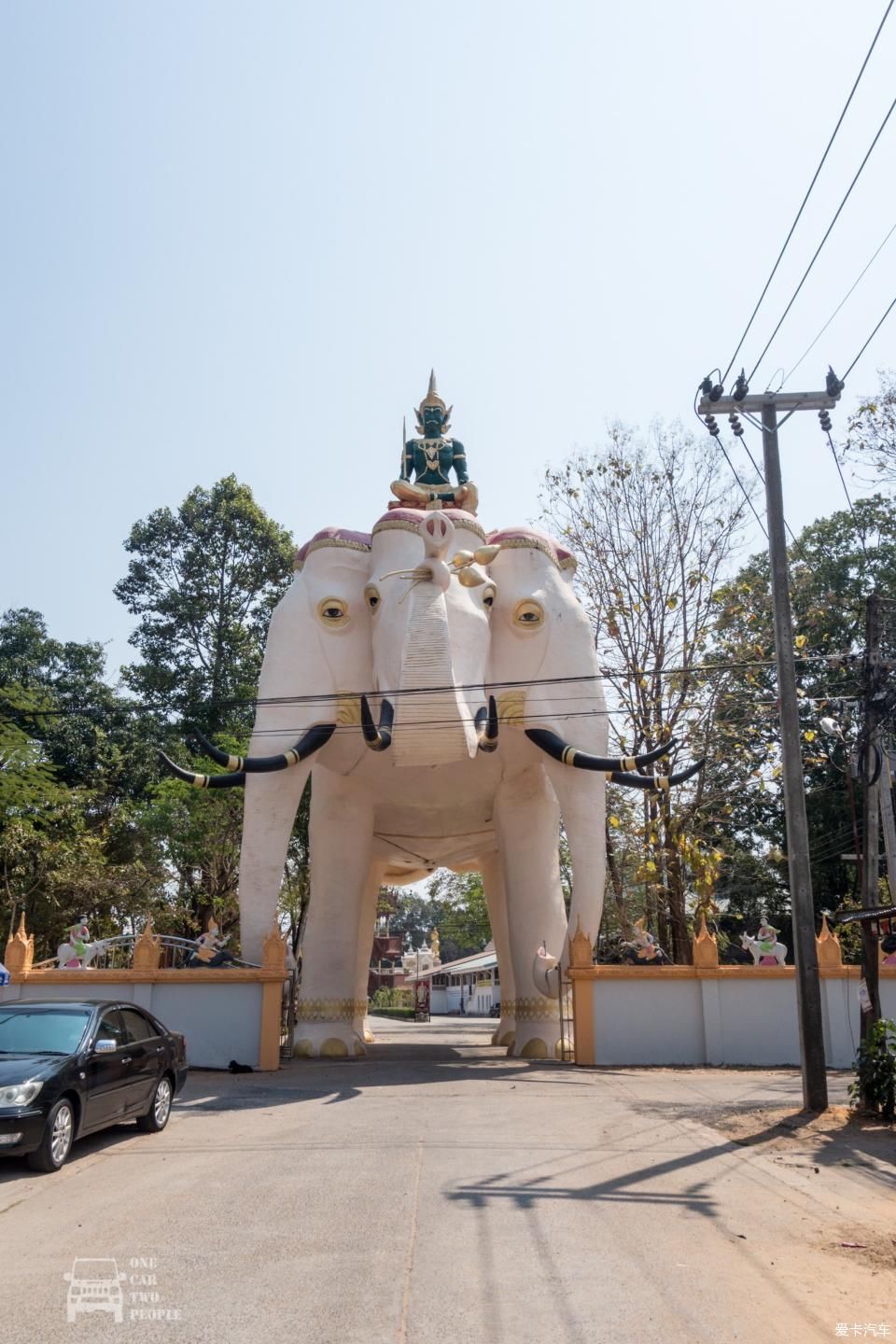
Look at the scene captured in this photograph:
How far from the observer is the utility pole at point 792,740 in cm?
1084

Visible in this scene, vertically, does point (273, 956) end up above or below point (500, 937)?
below

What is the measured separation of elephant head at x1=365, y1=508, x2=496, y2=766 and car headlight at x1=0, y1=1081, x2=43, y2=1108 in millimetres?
7377

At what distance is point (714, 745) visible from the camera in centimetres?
2280

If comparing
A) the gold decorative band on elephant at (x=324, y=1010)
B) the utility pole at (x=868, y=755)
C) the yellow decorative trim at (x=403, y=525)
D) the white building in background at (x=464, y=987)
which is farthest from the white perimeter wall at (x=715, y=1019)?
the white building in background at (x=464, y=987)

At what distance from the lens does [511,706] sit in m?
16.4

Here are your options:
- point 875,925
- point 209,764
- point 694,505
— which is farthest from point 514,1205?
point 209,764

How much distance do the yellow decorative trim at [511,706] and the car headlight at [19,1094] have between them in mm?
9870

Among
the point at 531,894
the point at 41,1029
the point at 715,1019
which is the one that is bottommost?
the point at 715,1019

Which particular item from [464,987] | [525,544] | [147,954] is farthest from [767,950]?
[464,987]

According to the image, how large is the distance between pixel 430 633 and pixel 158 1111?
679 centimetres

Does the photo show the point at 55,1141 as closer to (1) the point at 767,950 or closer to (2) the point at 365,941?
(1) the point at 767,950

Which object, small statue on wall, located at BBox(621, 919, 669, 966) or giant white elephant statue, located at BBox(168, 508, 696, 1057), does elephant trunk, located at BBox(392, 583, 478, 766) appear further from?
small statue on wall, located at BBox(621, 919, 669, 966)

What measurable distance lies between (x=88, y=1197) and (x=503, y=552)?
11741 mm

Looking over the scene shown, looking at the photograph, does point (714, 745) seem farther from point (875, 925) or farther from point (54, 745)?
point (54, 745)
